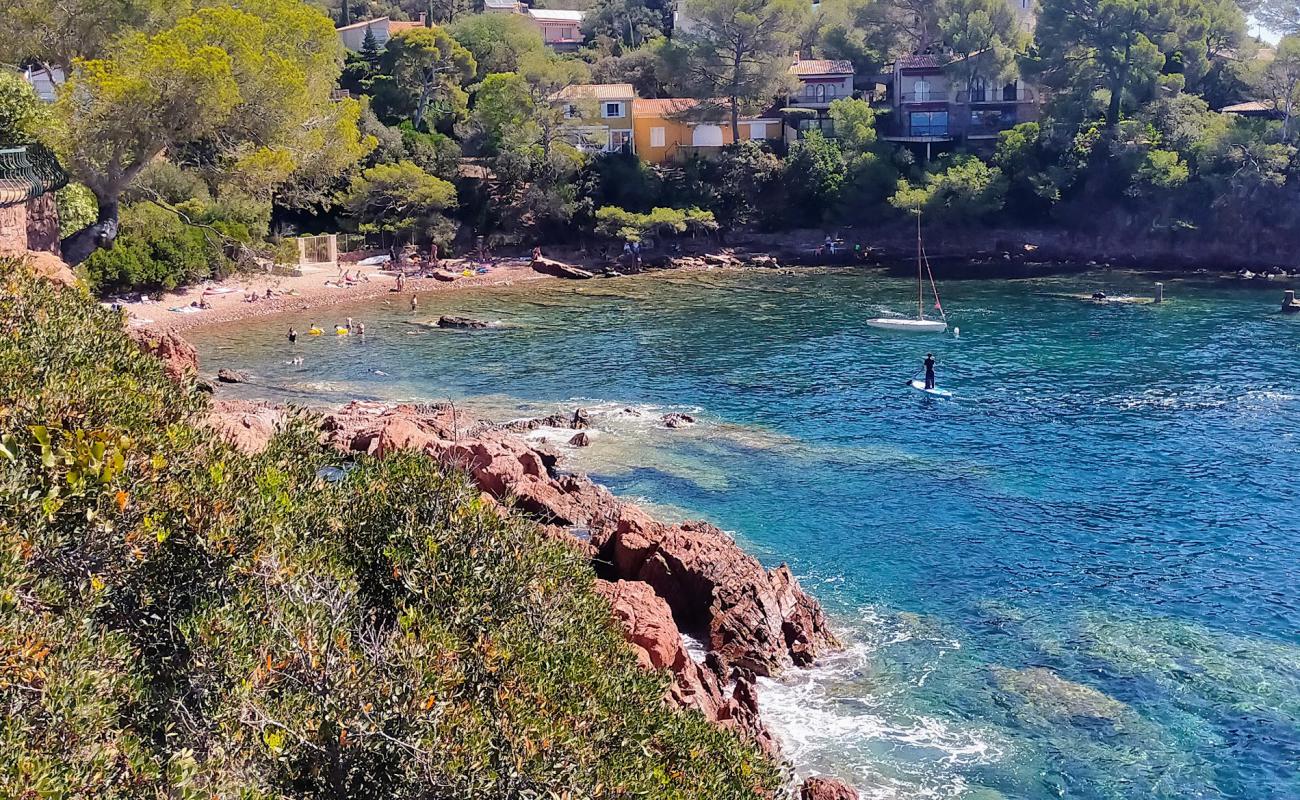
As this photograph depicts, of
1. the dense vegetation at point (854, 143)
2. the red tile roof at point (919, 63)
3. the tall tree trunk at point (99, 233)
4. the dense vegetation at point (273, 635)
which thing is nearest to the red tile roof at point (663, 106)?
the dense vegetation at point (854, 143)

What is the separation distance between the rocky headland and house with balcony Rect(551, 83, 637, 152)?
61623 millimetres

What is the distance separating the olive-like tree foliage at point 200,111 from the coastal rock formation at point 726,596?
22424 millimetres

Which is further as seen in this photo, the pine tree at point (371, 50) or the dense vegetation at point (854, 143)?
the pine tree at point (371, 50)

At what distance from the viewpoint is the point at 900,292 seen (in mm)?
71938

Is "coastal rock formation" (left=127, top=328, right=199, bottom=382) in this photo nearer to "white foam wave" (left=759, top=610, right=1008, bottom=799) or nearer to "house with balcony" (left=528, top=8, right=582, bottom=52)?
"white foam wave" (left=759, top=610, right=1008, bottom=799)

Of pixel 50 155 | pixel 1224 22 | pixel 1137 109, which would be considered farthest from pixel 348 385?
pixel 1224 22

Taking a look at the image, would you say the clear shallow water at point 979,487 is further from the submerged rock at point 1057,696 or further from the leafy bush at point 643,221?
the leafy bush at point 643,221

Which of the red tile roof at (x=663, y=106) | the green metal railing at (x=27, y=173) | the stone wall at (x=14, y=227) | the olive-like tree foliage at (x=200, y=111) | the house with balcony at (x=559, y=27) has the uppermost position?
the house with balcony at (x=559, y=27)

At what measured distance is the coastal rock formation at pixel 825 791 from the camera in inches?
741

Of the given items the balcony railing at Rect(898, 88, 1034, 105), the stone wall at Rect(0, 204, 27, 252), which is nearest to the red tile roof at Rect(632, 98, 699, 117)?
the balcony railing at Rect(898, 88, 1034, 105)

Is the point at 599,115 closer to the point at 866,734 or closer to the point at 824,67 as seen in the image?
the point at 824,67

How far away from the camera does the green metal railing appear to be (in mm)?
35219

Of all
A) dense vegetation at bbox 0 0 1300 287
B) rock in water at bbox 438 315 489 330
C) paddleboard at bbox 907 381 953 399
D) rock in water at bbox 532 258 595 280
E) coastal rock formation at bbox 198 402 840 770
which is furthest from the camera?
rock in water at bbox 532 258 595 280

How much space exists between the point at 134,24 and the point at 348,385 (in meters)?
16.5
